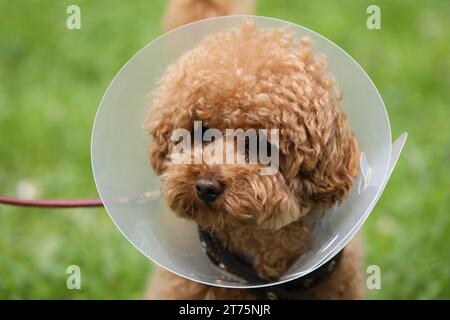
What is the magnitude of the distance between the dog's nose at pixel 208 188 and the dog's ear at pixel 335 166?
30 cm

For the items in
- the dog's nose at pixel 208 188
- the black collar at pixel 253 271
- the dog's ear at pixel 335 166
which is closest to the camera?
the dog's nose at pixel 208 188

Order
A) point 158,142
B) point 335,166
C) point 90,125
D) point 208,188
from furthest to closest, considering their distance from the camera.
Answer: point 90,125
point 158,142
point 335,166
point 208,188

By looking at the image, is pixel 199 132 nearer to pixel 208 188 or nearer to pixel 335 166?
pixel 208 188

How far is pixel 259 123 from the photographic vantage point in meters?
2.32

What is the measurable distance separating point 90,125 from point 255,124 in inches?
95.2

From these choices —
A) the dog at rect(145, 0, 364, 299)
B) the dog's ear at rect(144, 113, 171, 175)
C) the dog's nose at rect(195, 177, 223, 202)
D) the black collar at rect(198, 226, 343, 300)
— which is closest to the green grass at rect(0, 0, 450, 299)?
the black collar at rect(198, 226, 343, 300)

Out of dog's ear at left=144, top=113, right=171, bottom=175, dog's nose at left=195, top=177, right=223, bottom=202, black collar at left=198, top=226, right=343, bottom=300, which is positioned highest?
dog's ear at left=144, top=113, right=171, bottom=175

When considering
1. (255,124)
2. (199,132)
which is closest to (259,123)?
(255,124)

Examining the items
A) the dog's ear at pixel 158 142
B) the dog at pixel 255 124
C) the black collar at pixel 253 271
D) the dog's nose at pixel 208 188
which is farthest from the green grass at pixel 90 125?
the dog's nose at pixel 208 188

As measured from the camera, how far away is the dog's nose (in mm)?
2299

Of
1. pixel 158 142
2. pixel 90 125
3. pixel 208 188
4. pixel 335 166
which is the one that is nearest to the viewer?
pixel 208 188

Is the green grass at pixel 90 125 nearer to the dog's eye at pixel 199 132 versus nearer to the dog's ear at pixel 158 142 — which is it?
the dog's ear at pixel 158 142

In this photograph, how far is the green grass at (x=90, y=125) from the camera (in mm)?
3512

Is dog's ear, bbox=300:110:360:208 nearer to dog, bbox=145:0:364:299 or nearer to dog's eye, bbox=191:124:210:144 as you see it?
dog, bbox=145:0:364:299
